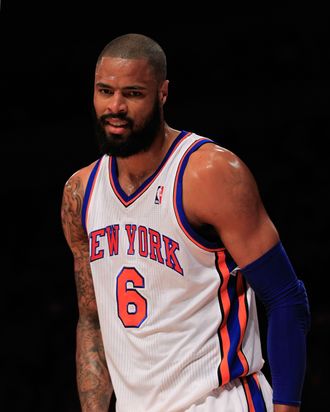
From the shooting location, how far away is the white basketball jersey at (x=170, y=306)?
9.12 ft

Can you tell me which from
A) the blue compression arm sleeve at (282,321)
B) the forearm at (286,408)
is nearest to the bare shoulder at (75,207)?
the blue compression arm sleeve at (282,321)

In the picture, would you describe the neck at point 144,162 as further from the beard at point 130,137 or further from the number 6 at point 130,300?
the number 6 at point 130,300

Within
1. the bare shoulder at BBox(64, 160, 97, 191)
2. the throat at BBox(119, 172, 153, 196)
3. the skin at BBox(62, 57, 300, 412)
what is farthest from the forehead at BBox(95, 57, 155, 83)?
the bare shoulder at BBox(64, 160, 97, 191)

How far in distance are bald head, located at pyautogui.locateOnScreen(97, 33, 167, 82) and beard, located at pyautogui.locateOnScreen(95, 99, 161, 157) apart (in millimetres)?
111

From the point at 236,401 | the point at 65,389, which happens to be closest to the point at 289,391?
the point at 236,401

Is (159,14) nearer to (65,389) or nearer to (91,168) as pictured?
(65,389)

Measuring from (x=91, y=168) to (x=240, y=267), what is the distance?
0.72 metres

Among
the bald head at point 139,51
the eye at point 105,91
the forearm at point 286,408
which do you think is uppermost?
the bald head at point 139,51

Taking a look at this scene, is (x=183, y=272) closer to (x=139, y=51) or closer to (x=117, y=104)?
(x=117, y=104)

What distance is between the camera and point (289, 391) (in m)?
2.72

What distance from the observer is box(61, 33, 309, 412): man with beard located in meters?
2.73

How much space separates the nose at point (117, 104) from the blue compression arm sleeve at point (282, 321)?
1.98ft

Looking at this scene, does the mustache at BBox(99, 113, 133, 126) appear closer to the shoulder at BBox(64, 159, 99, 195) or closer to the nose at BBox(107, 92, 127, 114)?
the nose at BBox(107, 92, 127, 114)

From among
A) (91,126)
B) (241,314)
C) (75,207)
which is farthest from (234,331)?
(91,126)
